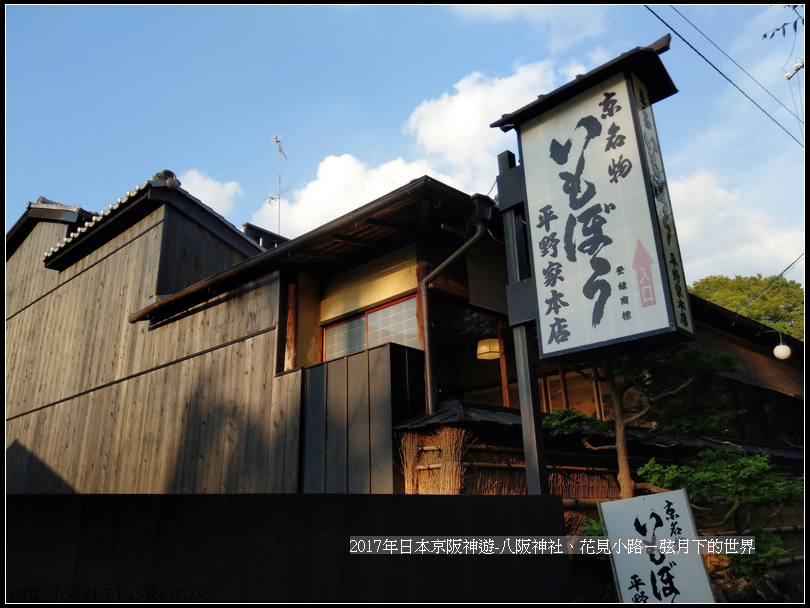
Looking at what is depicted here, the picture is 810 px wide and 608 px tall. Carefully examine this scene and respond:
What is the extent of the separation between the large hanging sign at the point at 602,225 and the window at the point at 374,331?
3.40m

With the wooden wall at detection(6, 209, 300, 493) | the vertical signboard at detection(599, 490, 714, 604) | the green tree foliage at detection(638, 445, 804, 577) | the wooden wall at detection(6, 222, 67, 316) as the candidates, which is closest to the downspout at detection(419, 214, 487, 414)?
the wooden wall at detection(6, 209, 300, 493)

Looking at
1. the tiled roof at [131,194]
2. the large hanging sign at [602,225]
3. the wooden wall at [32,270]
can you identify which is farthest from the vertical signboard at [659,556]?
the wooden wall at [32,270]

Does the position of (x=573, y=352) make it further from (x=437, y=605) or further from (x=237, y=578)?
(x=237, y=578)

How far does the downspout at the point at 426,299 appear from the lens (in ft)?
31.3

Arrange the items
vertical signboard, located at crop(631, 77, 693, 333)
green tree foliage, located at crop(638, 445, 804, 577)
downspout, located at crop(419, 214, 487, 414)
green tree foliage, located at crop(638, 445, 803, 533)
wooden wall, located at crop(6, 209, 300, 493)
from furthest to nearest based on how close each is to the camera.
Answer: wooden wall, located at crop(6, 209, 300, 493) → downspout, located at crop(419, 214, 487, 414) → green tree foliage, located at crop(638, 445, 803, 533) → green tree foliage, located at crop(638, 445, 804, 577) → vertical signboard, located at crop(631, 77, 693, 333)

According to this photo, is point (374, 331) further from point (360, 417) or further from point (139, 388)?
point (139, 388)

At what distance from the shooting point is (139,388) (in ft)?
48.6

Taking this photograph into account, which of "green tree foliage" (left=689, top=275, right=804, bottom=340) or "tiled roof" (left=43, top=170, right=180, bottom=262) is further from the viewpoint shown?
"green tree foliage" (left=689, top=275, right=804, bottom=340)

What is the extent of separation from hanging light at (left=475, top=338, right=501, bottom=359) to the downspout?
2.21 m

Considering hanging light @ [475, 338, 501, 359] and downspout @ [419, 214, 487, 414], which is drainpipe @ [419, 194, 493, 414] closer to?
downspout @ [419, 214, 487, 414]

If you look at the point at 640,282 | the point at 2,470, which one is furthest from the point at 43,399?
the point at 640,282

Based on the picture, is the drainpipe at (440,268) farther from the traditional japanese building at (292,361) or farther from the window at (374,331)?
the window at (374,331)

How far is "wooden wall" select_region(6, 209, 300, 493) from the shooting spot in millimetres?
11680

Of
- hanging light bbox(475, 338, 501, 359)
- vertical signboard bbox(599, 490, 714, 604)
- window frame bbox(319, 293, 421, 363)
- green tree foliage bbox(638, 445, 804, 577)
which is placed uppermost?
window frame bbox(319, 293, 421, 363)
